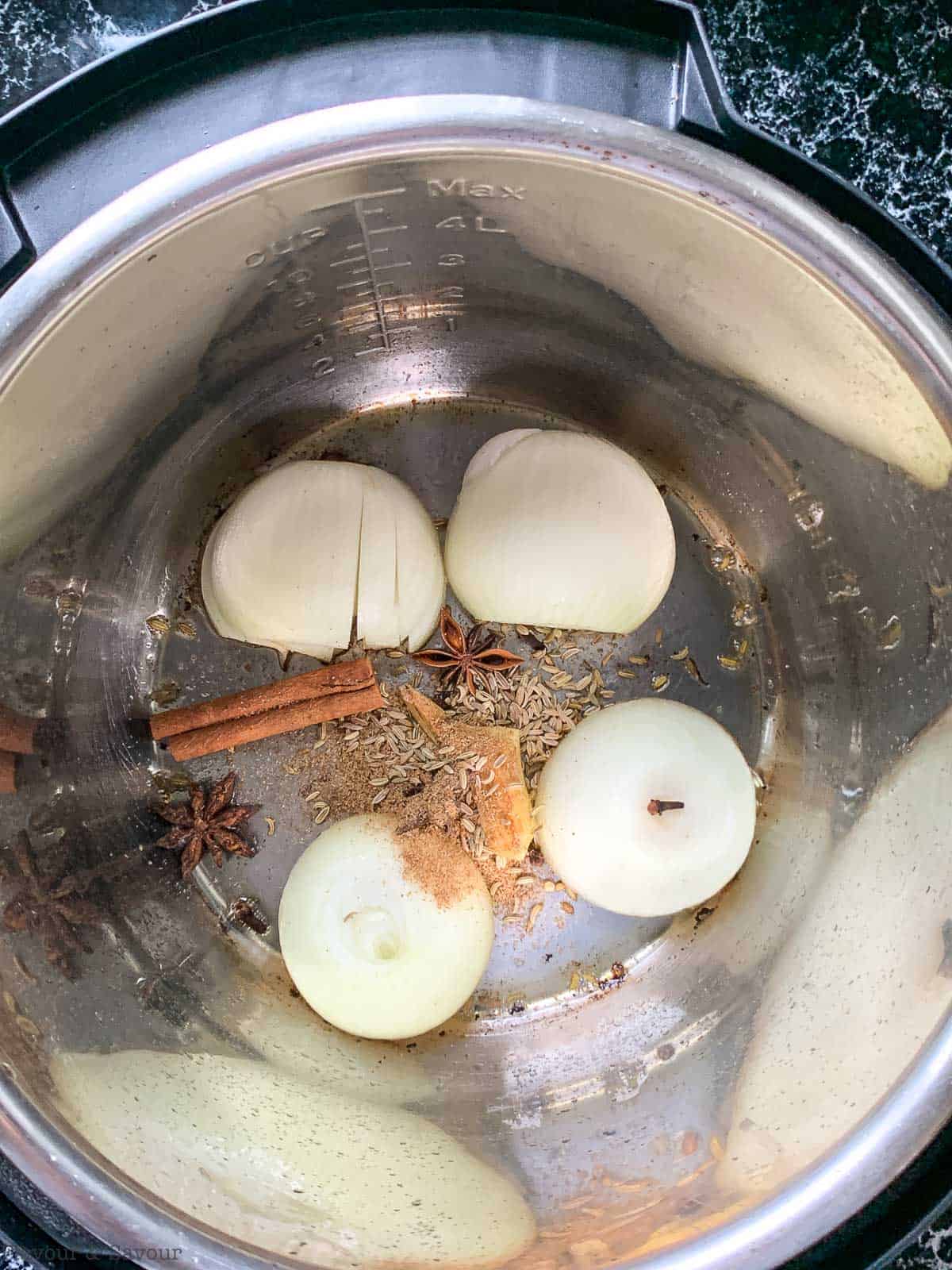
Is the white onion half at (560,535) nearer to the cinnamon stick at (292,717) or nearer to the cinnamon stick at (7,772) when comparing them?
the cinnamon stick at (292,717)

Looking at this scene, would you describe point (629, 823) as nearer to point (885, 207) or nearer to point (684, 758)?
point (684, 758)

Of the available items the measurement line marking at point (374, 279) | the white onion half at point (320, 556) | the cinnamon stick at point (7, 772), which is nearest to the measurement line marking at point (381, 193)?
the measurement line marking at point (374, 279)

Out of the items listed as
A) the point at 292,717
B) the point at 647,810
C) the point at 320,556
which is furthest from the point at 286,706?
the point at 647,810

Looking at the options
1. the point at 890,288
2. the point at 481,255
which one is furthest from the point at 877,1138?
the point at 481,255

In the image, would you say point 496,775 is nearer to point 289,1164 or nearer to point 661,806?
point 661,806

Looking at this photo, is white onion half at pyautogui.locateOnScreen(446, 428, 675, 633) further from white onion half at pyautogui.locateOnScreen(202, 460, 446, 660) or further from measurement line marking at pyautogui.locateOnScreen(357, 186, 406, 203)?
measurement line marking at pyautogui.locateOnScreen(357, 186, 406, 203)

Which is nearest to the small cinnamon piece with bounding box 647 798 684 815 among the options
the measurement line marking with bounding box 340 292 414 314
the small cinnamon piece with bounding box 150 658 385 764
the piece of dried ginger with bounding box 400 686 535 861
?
the piece of dried ginger with bounding box 400 686 535 861
